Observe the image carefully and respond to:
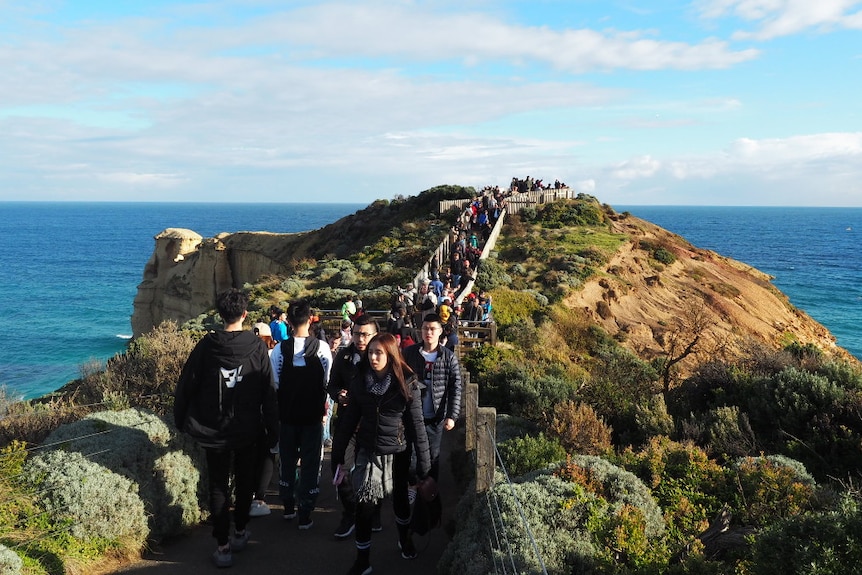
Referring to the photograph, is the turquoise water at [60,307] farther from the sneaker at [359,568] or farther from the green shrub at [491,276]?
the green shrub at [491,276]

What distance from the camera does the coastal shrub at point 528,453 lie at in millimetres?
6488

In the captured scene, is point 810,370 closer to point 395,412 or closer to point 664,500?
point 664,500

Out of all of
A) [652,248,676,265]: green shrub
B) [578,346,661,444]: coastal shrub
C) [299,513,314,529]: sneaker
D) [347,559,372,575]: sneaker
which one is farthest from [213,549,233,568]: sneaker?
[652,248,676,265]: green shrub

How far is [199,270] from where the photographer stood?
41125 millimetres

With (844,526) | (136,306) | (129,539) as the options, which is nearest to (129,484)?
(129,539)

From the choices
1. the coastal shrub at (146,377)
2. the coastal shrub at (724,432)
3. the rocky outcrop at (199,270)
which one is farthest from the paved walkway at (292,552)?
the rocky outcrop at (199,270)

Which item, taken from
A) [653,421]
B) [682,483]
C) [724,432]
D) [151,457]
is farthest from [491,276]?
[151,457]

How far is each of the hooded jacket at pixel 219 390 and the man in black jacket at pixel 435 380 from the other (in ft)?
5.19

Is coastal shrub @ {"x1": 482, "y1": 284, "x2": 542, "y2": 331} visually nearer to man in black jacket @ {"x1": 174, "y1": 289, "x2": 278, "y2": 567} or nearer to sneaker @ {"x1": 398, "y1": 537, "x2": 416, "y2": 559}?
sneaker @ {"x1": 398, "y1": 537, "x2": 416, "y2": 559}

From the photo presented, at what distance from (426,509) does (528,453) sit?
55.8 inches

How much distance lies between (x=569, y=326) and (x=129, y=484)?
1440 cm

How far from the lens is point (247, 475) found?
18.0 feet

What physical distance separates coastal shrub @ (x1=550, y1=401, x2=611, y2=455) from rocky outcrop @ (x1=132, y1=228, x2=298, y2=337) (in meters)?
32.2

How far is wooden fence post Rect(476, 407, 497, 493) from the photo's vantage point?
16.7 feet
